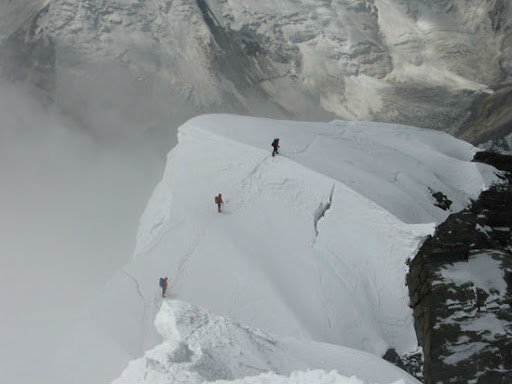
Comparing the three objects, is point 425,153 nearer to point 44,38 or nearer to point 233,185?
point 233,185

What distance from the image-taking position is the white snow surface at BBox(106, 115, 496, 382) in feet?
62.5

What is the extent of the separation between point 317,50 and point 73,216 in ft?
179

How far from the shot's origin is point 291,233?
22.2 m

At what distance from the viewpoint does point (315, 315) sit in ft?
61.7

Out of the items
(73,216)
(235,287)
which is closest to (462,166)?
(235,287)

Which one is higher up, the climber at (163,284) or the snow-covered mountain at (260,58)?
the snow-covered mountain at (260,58)

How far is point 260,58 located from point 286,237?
77.3 meters

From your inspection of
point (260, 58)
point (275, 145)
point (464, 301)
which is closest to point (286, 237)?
point (275, 145)

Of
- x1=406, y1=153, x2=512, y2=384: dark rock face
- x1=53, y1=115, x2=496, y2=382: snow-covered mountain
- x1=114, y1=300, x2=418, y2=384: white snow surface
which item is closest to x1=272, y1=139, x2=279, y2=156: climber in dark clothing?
x1=53, y1=115, x2=496, y2=382: snow-covered mountain

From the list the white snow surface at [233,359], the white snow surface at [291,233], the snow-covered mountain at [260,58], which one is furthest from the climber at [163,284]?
the snow-covered mountain at [260,58]

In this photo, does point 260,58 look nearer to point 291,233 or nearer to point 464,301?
point 291,233

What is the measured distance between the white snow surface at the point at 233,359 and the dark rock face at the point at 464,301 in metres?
6.93

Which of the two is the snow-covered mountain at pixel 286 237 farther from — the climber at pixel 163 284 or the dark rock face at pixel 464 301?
the dark rock face at pixel 464 301

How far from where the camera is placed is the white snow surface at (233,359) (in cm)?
786
